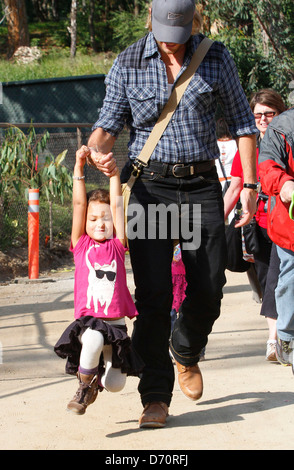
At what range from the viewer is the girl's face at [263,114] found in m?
6.25

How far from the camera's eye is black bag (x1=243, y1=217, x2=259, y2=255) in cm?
620

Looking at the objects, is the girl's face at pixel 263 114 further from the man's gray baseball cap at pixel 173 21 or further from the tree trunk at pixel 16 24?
the tree trunk at pixel 16 24

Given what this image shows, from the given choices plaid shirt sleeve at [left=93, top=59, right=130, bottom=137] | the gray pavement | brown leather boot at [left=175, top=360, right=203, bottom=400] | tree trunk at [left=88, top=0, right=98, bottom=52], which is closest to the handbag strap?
plaid shirt sleeve at [left=93, top=59, right=130, bottom=137]

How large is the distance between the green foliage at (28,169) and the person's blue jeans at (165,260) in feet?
25.5

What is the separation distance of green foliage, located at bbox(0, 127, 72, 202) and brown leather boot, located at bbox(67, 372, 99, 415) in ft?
26.2

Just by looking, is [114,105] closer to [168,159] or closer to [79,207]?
[168,159]

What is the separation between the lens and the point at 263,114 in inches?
247

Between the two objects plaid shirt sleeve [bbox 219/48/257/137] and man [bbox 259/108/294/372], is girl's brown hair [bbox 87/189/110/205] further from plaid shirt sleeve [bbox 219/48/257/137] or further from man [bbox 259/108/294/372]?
man [bbox 259/108/294/372]

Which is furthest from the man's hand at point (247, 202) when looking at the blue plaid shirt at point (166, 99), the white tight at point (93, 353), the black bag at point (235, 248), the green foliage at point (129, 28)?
the green foliage at point (129, 28)

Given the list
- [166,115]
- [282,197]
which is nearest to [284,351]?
[282,197]

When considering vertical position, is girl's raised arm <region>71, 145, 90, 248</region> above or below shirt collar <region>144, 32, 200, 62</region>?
below

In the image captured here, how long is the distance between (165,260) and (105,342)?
1.79ft

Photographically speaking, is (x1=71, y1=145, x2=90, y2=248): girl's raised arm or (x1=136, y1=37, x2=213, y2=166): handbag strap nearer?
(x1=136, y1=37, x2=213, y2=166): handbag strap
